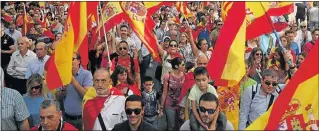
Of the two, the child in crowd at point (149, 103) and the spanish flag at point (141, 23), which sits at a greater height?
the spanish flag at point (141, 23)

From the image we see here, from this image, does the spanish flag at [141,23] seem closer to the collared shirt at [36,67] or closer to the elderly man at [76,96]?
the collared shirt at [36,67]

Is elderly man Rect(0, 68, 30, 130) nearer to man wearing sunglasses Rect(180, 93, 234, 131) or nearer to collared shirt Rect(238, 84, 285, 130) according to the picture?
man wearing sunglasses Rect(180, 93, 234, 131)

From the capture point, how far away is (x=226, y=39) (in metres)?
6.39

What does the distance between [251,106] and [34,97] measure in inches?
93.4

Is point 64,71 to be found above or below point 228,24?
below

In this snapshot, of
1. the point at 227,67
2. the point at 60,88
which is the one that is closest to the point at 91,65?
the point at 60,88

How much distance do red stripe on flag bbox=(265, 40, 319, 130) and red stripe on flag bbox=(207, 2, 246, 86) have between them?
51.7 inches

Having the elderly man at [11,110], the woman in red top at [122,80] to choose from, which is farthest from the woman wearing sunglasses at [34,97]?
the woman in red top at [122,80]

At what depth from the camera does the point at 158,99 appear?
334 inches

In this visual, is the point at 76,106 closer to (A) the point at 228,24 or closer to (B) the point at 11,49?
(A) the point at 228,24

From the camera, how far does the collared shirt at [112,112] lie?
591 cm

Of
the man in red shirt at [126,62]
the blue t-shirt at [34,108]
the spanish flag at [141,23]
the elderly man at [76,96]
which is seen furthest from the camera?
the man in red shirt at [126,62]

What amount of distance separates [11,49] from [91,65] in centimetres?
144

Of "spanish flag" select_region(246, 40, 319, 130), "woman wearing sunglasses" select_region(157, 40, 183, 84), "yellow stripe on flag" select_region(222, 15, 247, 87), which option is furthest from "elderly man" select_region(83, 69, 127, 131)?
"woman wearing sunglasses" select_region(157, 40, 183, 84)
